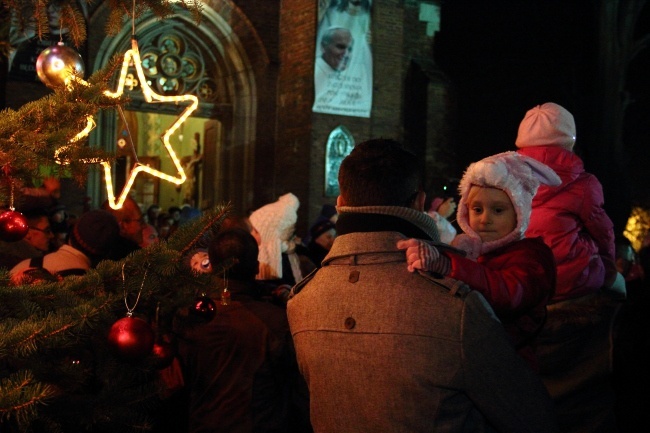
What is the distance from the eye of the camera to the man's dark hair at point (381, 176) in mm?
2312

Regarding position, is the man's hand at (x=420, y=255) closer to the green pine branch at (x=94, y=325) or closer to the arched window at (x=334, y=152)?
the green pine branch at (x=94, y=325)

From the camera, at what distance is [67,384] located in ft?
9.14

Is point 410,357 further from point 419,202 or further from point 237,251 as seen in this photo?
point 237,251

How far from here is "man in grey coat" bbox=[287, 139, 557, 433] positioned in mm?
2127

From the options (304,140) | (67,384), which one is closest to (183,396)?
(67,384)

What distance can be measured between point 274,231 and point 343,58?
981 cm

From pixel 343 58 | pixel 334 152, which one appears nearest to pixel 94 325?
pixel 334 152

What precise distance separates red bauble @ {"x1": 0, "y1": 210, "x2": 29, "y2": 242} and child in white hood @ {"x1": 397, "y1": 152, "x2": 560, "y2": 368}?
5.27 feet

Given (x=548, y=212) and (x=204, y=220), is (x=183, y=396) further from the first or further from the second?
(x=548, y=212)

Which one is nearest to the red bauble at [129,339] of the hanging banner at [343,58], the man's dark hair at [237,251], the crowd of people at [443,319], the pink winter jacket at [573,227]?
the crowd of people at [443,319]

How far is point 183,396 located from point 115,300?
5.66ft

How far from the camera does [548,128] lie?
3814 mm

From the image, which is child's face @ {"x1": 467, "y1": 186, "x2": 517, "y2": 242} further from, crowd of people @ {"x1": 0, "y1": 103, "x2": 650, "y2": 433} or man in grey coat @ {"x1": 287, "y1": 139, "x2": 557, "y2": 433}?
man in grey coat @ {"x1": 287, "y1": 139, "x2": 557, "y2": 433}

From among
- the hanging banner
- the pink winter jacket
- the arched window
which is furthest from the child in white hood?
the hanging banner
